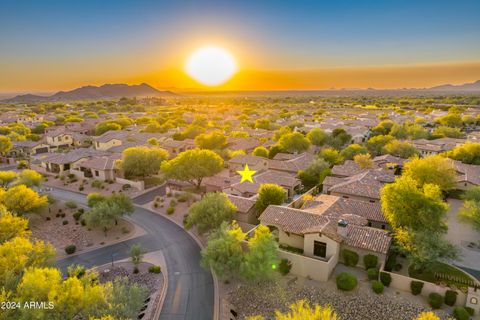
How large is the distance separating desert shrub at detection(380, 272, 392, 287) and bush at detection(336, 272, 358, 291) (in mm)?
2143

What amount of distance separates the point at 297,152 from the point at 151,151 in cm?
2932

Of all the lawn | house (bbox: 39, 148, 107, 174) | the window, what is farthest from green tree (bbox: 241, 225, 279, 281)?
house (bbox: 39, 148, 107, 174)

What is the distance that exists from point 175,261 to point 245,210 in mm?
9234

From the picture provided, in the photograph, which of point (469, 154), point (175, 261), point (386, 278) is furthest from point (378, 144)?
point (175, 261)

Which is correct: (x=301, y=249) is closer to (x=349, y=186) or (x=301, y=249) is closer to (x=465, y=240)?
(x=349, y=186)

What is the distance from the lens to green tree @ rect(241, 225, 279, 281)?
81.0 feet

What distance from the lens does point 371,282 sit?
2555cm

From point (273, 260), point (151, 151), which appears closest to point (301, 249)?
point (273, 260)

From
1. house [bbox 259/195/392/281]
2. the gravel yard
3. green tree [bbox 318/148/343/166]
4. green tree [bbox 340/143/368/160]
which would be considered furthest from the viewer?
green tree [bbox 340/143/368/160]

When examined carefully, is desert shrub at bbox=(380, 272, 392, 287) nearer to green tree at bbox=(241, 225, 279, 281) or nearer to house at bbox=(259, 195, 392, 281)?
house at bbox=(259, 195, 392, 281)

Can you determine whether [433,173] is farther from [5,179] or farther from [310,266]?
[5,179]

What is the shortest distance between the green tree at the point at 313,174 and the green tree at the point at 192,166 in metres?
13.0

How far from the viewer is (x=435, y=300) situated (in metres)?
23.1

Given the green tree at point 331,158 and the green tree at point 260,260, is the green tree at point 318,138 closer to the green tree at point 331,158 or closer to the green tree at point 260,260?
the green tree at point 331,158
